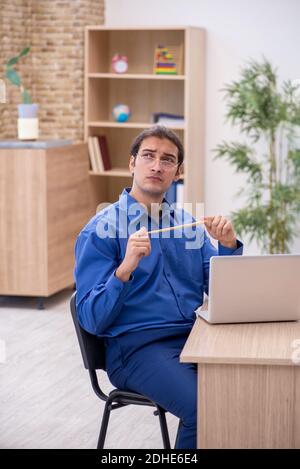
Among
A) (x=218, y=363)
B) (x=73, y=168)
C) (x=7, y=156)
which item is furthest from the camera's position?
(x=73, y=168)

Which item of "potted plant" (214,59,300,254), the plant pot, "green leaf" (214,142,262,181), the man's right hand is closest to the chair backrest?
the man's right hand

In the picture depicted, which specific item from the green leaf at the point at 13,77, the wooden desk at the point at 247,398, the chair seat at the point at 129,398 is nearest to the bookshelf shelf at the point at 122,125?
the green leaf at the point at 13,77

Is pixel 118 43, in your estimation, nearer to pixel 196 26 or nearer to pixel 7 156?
pixel 196 26

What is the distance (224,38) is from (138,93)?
856 mm

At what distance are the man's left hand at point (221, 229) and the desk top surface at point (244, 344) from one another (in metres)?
0.33

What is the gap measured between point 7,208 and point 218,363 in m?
3.91

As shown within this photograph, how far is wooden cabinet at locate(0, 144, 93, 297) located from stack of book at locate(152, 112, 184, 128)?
3.00 ft

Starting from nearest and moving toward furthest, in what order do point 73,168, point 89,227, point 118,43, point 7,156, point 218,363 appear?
point 218,363 < point 89,227 < point 7,156 < point 73,168 < point 118,43

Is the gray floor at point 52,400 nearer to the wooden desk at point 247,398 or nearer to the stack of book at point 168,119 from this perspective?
the wooden desk at point 247,398

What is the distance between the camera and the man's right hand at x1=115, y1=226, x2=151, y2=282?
8.75ft

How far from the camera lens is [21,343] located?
5293mm

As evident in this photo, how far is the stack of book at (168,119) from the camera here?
6.76m

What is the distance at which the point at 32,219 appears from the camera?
20.0 feet
